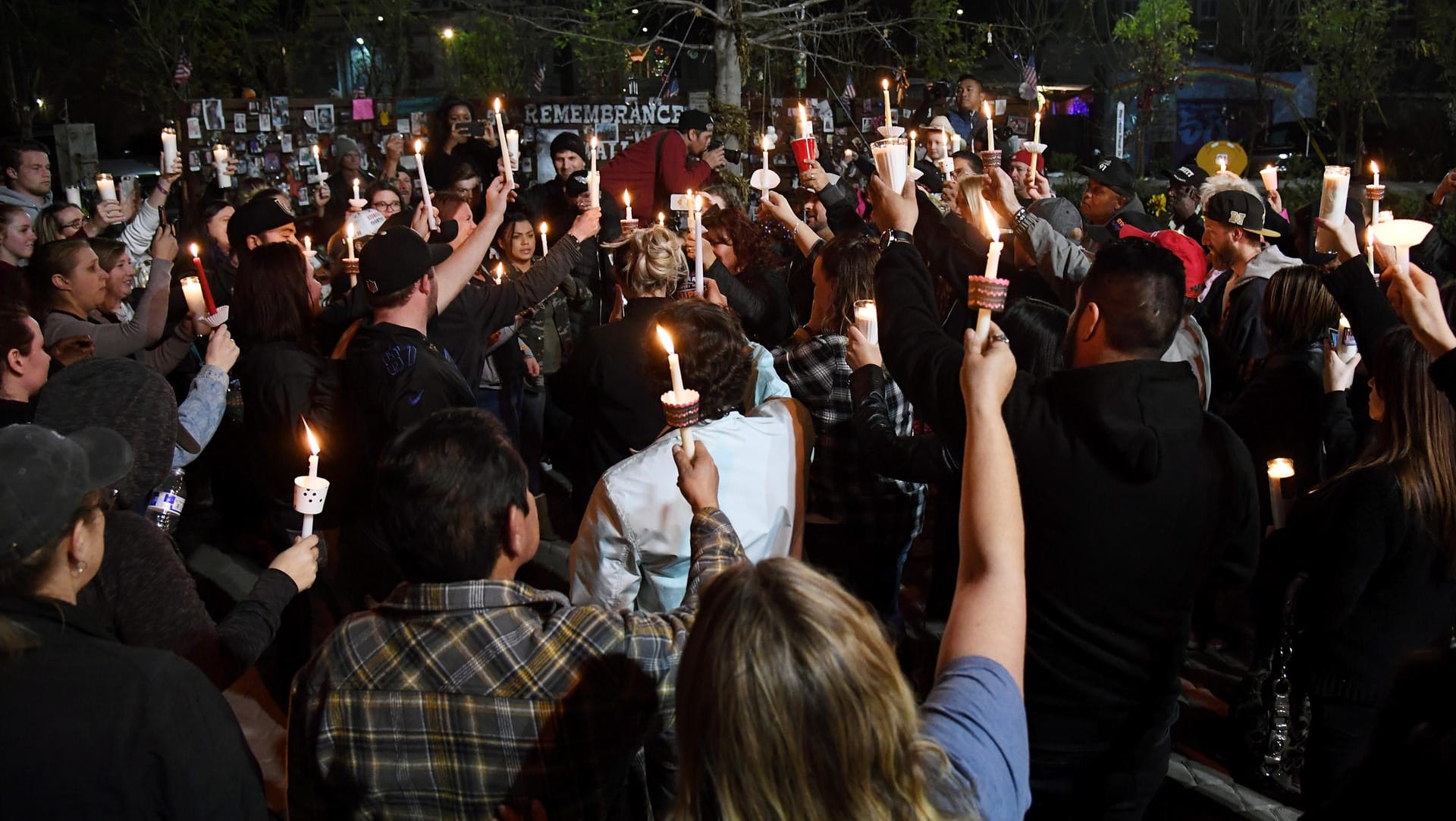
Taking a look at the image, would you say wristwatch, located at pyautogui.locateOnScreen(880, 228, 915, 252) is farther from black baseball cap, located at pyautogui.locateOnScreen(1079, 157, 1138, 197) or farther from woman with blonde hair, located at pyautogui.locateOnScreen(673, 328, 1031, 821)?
black baseball cap, located at pyautogui.locateOnScreen(1079, 157, 1138, 197)

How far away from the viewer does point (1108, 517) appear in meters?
2.69

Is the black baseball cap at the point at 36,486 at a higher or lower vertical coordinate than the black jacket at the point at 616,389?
higher

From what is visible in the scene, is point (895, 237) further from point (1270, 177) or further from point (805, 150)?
point (1270, 177)

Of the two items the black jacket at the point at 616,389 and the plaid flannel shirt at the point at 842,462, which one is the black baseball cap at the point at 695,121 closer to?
the black jacket at the point at 616,389

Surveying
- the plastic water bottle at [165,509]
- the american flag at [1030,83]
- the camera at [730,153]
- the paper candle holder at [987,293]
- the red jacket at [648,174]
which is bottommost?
the plastic water bottle at [165,509]

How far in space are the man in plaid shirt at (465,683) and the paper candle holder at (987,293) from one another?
0.91 metres

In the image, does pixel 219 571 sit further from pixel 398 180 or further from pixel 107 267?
pixel 398 180

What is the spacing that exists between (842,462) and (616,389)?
1098 millimetres

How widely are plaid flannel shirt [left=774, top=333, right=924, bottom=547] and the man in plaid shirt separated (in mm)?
2199

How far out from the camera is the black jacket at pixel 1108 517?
2.69m

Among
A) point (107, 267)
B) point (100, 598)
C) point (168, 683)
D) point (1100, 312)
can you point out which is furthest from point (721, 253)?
point (168, 683)

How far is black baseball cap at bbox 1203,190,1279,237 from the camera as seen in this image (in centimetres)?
604

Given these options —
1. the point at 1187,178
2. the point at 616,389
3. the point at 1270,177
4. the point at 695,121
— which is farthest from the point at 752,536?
the point at 1187,178

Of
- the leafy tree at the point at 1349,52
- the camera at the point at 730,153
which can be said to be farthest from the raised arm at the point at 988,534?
the leafy tree at the point at 1349,52
